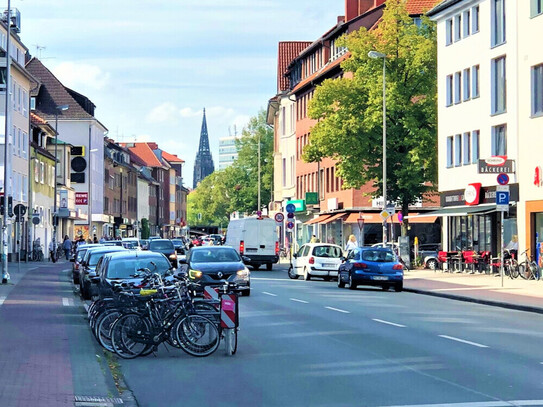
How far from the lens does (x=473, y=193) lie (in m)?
50.9

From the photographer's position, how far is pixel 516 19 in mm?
46531

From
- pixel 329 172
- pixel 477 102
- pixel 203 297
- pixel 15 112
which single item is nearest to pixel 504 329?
pixel 203 297

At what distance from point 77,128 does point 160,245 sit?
57224 mm

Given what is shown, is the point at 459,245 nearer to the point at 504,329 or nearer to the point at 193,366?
the point at 504,329

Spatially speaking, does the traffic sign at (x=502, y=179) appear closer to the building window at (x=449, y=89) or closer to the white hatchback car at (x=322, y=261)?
the white hatchback car at (x=322, y=261)

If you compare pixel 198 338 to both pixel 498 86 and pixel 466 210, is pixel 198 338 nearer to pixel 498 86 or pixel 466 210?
pixel 498 86

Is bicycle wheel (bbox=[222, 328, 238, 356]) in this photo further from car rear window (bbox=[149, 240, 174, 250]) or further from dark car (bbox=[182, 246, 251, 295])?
car rear window (bbox=[149, 240, 174, 250])

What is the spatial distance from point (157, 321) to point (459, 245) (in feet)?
135

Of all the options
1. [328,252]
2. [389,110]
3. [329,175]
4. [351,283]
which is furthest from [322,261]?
[329,175]

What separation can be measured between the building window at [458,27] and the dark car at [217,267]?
24394mm

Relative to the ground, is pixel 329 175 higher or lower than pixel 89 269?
higher

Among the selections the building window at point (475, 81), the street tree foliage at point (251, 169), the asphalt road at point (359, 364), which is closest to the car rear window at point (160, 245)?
the building window at point (475, 81)

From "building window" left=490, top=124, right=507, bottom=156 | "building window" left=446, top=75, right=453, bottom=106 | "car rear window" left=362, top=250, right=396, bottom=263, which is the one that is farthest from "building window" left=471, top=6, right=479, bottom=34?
"car rear window" left=362, top=250, right=396, bottom=263

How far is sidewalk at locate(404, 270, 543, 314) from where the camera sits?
97.0 ft
